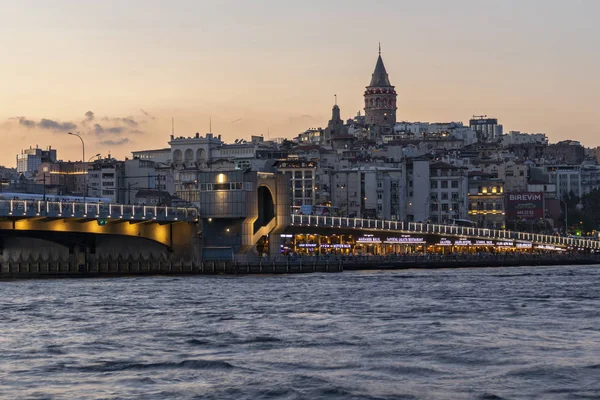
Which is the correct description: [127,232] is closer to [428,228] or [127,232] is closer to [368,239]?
[368,239]

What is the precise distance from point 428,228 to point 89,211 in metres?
51.4

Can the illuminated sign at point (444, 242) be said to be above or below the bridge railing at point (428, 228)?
below

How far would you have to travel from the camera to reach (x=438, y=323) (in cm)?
6384

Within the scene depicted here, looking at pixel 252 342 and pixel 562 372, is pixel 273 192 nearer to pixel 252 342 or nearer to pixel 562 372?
pixel 252 342

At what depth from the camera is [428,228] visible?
483ft

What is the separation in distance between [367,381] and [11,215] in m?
58.0

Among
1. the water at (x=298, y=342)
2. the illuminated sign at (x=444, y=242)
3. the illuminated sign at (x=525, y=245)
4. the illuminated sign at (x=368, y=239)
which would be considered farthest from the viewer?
the illuminated sign at (x=525, y=245)

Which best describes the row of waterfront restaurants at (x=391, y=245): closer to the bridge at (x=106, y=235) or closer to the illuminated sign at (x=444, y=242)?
the illuminated sign at (x=444, y=242)

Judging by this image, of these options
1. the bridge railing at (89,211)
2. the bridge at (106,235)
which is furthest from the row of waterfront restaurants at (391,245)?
the bridge railing at (89,211)

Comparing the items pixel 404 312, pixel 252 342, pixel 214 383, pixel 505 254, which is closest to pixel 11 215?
pixel 404 312

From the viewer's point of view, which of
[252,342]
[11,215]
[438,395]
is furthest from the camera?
[11,215]

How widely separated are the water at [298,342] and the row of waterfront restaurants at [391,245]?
1907 inches

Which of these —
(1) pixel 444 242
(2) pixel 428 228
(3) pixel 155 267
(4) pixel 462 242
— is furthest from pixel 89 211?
(4) pixel 462 242

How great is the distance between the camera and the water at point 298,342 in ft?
146
